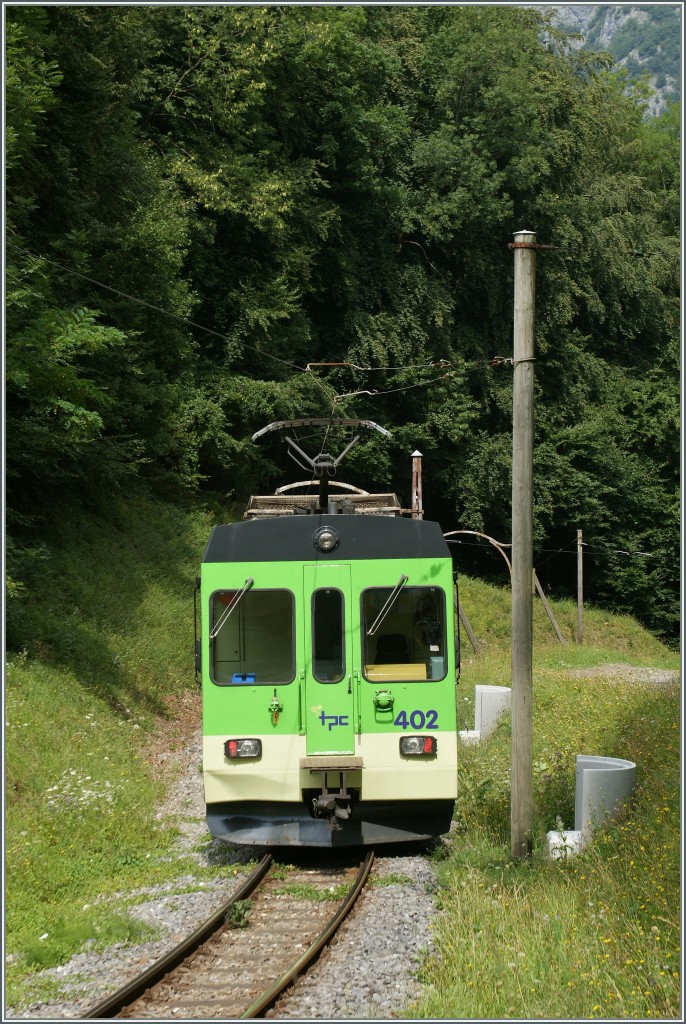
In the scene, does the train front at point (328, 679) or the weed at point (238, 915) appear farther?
the train front at point (328, 679)

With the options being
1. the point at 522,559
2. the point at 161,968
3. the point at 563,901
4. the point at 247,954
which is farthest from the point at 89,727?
the point at 563,901

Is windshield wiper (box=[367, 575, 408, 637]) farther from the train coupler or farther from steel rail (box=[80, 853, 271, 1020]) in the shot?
steel rail (box=[80, 853, 271, 1020])

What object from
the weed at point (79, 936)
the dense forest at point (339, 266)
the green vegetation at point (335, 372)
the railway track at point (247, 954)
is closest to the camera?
the railway track at point (247, 954)

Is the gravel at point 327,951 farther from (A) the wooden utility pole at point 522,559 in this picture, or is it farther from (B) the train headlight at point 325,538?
(B) the train headlight at point 325,538

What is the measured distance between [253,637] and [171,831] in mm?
2472

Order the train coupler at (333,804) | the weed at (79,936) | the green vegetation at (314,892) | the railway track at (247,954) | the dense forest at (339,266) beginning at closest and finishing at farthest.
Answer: the railway track at (247,954)
the weed at (79,936)
the green vegetation at (314,892)
the train coupler at (333,804)
the dense forest at (339,266)

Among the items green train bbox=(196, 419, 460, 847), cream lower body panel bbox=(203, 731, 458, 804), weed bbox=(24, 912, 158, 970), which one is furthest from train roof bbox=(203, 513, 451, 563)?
weed bbox=(24, 912, 158, 970)

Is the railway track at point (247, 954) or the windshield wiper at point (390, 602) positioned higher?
the windshield wiper at point (390, 602)

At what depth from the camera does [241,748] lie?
988cm

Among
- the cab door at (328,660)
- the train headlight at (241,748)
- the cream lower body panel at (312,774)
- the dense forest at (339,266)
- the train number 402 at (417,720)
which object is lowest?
the cream lower body panel at (312,774)

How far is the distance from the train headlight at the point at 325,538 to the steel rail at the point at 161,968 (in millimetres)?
3078

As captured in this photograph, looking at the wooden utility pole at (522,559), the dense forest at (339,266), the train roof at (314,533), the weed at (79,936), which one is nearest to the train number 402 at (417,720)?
the wooden utility pole at (522,559)

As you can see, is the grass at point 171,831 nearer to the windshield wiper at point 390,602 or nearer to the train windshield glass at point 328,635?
the train windshield glass at point 328,635

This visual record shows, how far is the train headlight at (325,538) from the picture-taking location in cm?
1016
